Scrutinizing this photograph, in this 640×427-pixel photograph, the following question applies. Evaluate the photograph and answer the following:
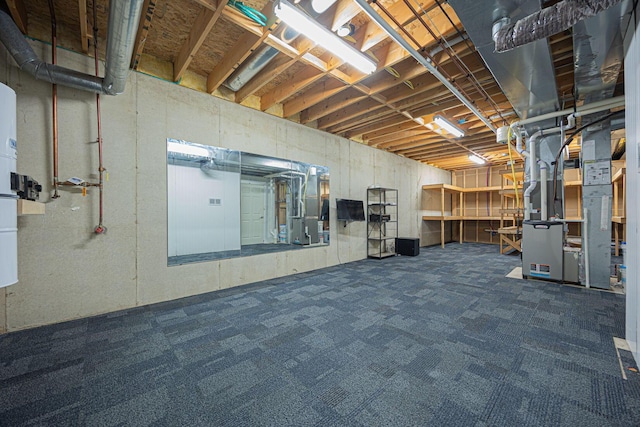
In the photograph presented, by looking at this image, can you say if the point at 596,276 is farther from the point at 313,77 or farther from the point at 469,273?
the point at 313,77

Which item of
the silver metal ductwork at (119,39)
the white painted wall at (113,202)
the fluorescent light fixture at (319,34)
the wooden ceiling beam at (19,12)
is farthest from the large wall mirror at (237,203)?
the fluorescent light fixture at (319,34)

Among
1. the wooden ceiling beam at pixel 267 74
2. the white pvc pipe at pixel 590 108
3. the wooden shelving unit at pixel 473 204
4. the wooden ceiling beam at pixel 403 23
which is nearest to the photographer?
the wooden ceiling beam at pixel 403 23

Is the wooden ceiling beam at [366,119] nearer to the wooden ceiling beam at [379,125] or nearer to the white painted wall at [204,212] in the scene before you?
the wooden ceiling beam at [379,125]

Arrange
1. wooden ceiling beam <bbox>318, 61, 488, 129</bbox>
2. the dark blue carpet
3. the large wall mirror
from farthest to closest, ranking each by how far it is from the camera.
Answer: the large wall mirror, wooden ceiling beam <bbox>318, 61, 488, 129</bbox>, the dark blue carpet

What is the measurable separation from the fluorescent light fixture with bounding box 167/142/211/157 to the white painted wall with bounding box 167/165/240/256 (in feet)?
0.69

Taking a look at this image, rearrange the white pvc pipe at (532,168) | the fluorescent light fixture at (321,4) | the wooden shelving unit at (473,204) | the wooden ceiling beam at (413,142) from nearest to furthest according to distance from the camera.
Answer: the fluorescent light fixture at (321,4)
the white pvc pipe at (532,168)
the wooden ceiling beam at (413,142)
the wooden shelving unit at (473,204)

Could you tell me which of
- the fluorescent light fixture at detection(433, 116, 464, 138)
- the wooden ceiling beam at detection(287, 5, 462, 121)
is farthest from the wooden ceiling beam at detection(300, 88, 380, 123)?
the fluorescent light fixture at detection(433, 116, 464, 138)

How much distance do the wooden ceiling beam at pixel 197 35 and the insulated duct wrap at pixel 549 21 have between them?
2.08 meters

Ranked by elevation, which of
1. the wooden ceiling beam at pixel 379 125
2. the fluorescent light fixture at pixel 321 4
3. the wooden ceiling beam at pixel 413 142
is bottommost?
the fluorescent light fixture at pixel 321 4

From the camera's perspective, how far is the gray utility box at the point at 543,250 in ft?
11.4

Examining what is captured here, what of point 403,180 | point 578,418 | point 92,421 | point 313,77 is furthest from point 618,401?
point 403,180

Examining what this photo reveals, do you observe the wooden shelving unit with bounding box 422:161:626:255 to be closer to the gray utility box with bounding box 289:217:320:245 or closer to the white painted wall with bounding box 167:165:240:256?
the gray utility box with bounding box 289:217:320:245

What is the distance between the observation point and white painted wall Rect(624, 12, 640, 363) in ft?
5.13

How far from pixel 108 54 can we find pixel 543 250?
5.48 m
